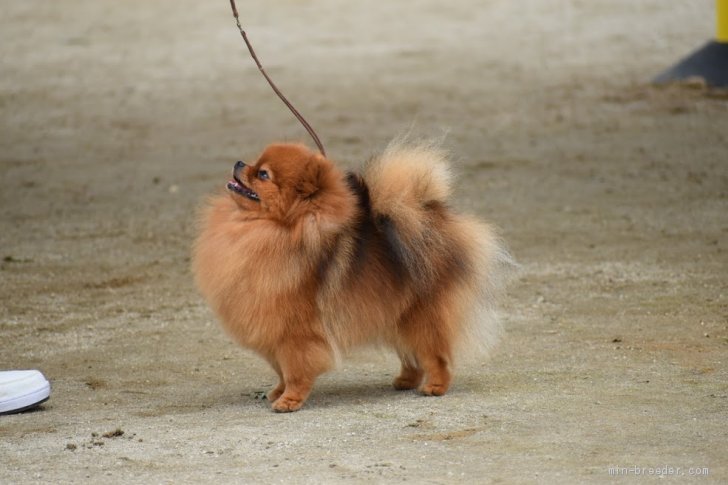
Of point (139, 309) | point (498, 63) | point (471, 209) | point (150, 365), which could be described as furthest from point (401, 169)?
point (498, 63)

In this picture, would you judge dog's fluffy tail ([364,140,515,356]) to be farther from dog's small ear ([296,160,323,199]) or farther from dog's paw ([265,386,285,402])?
dog's paw ([265,386,285,402])

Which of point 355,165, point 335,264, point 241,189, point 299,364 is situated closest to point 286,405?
point 299,364

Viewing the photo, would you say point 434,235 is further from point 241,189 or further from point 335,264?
point 241,189

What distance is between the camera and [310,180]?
5074 mm

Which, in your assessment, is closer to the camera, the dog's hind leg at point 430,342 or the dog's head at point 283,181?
the dog's head at point 283,181

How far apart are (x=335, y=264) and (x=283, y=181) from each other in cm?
39

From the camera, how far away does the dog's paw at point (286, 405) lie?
513 cm

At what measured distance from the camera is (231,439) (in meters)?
4.72

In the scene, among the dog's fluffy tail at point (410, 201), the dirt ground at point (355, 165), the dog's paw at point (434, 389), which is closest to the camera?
the dirt ground at point (355, 165)

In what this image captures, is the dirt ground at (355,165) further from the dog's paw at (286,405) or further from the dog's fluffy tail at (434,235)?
the dog's fluffy tail at (434,235)

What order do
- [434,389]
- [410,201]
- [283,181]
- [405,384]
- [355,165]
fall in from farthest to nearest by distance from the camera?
1. [355,165]
2. [405,384]
3. [434,389]
4. [410,201]
5. [283,181]

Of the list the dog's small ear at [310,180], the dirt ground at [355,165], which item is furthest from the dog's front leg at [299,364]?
the dog's small ear at [310,180]

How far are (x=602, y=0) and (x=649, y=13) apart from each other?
1.08 m

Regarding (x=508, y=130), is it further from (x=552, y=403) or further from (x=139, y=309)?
(x=552, y=403)
